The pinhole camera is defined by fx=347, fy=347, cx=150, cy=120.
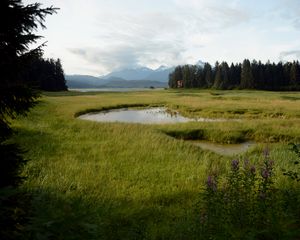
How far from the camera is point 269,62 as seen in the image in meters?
132

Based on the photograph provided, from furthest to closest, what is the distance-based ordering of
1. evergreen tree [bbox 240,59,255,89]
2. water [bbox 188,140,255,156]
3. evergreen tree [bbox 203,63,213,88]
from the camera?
evergreen tree [bbox 203,63,213,88] < evergreen tree [bbox 240,59,255,89] < water [bbox 188,140,255,156]

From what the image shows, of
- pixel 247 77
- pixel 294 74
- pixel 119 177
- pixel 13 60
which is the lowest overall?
pixel 119 177

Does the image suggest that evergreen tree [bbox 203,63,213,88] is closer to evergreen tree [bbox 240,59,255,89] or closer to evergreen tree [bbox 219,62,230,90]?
evergreen tree [bbox 219,62,230,90]

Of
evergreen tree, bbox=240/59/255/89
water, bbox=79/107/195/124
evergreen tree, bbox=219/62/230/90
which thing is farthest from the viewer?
evergreen tree, bbox=219/62/230/90

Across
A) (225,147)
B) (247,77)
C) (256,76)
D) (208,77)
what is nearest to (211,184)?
(225,147)

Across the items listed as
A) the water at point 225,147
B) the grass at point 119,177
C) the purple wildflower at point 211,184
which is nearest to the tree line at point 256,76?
the grass at point 119,177

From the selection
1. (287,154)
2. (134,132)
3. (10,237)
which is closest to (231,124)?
(134,132)

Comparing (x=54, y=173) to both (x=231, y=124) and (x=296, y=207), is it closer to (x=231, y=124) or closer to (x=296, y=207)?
(x=296, y=207)

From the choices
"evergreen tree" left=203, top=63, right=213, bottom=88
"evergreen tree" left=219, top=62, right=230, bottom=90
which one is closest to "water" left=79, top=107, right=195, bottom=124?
"evergreen tree" left=219, top=62, right=230, bottom=90

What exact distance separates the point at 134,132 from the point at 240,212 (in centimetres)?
1551

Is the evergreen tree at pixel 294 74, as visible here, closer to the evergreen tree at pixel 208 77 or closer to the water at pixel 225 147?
the evergreen tree at pixel 208 77

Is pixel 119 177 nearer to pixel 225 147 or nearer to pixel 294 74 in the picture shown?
pixel 225 147

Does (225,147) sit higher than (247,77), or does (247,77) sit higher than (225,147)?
(247,77)

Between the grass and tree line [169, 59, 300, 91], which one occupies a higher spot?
tree line [169, 59, 300, 91]
